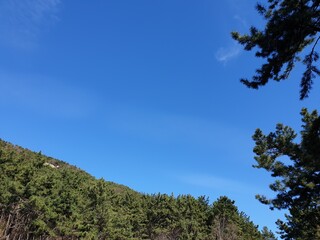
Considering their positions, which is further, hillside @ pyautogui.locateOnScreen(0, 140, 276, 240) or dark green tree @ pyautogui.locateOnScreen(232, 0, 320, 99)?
hillside @ pyautogui.locateOnScreen(0, 140, 276, 240)

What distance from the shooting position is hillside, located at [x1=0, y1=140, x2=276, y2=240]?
3409 cm

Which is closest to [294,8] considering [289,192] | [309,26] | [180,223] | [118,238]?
[309,26]

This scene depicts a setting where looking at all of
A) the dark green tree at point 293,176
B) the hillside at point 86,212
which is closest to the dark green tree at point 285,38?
the dark green tree at point 293,176

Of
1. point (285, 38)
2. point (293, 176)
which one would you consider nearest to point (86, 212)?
point (293, 176)

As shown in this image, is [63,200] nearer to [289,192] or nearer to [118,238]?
[118,238]

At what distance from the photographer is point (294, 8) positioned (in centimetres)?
923

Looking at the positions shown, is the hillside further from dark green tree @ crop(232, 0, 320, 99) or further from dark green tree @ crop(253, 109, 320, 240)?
dark green tree @ crop(232, 0, 320, 99)

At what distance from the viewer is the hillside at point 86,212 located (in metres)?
34.1

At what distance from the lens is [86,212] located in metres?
40.1

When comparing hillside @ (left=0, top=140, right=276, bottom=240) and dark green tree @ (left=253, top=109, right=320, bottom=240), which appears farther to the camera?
hillside @ (left=0, top=140, right=276, bottom=240)

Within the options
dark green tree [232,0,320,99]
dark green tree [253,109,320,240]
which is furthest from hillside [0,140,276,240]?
dark green tree [232,0,320,99]

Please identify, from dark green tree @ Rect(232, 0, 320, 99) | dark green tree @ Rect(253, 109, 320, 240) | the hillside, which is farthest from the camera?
the hillside

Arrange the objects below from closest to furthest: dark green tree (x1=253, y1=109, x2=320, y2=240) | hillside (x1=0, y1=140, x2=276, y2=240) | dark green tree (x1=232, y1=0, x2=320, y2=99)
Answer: dark green tree (x1=232, y1=0, x2=320, y2=99) → dark green tree (x1=253, y1=109, x2=320, y2=240) → hillside (x1=0, y1=140, x2=276, y2=240)

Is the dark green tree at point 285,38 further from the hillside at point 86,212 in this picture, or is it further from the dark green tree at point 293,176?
the hillside at point 86,212
